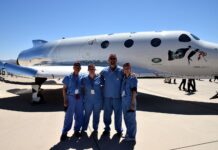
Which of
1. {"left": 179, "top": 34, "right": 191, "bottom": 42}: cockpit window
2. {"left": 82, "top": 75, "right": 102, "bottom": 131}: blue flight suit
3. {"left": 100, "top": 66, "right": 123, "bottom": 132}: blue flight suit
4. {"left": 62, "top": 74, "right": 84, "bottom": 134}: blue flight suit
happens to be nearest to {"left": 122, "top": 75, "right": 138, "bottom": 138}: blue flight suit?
{"left": 100, "top": 66, "right": 123, "bottom": 132}: blue flight suit

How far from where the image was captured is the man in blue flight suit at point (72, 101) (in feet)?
17.0

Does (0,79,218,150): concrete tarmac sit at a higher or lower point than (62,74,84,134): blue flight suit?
lower

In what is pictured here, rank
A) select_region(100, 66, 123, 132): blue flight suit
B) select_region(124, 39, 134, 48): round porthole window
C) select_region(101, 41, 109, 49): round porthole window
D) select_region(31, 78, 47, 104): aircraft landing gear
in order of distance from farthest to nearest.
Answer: select_region(101, 41, 109, 49): round porthole window → select_region(124, 39, 134, 48): round porthole window → select_region(31, 78, 47, 104): aircraft landing gear → select_region(100, 66, 123, 132): blue flight suit

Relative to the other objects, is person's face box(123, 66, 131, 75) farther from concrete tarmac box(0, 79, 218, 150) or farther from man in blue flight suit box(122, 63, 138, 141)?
concrete tarmac box(0, 79, 218, 150)

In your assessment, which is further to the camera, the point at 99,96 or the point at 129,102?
the point at 99,96

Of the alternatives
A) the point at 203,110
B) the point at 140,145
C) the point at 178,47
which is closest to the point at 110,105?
the point at 140,145

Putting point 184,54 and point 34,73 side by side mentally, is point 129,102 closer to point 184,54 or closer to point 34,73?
point 34,73

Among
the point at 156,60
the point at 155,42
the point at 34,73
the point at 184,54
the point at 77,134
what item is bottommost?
the point at 77,134

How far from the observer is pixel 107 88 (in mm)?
5363

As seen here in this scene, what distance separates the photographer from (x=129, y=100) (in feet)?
16.6

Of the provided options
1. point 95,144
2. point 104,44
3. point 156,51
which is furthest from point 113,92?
point 104,44

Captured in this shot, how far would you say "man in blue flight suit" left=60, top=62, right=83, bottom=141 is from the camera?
5.20m

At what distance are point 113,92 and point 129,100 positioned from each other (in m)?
0.46

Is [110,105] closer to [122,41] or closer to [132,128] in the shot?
[132,128]
